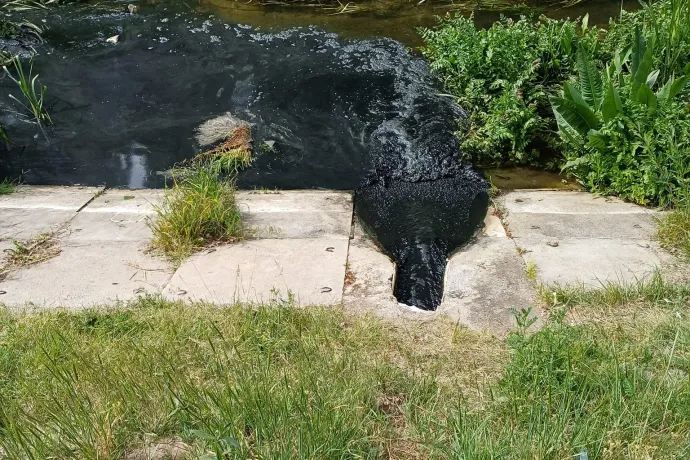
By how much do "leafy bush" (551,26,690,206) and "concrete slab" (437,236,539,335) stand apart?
4.07ft

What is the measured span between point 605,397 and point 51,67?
825 centimetres

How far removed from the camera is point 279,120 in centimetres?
693

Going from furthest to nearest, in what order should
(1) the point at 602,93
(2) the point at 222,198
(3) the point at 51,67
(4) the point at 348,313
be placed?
1. (3) the point at 51,67
2. (1) the point at 602,93
3. (2) the point at 222,198
4. (4) the point at 348,313

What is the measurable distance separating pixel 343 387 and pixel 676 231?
8.73ft

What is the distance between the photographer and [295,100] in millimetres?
7320

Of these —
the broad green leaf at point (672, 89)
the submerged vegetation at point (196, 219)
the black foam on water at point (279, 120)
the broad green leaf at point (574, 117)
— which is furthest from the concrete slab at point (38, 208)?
the broad green leaf at point (672, 89)

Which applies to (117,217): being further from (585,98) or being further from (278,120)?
(585,98)

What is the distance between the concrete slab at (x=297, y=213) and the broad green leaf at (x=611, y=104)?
7.08 ft

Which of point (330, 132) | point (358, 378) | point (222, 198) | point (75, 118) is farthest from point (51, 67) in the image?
point (358, 378)

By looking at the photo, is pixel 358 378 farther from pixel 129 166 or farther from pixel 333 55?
pixel 333 55

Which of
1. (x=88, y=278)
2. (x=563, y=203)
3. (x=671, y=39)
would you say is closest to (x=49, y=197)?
(x=88, y=278)

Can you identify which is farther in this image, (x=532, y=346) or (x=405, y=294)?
(x=405, y=294)

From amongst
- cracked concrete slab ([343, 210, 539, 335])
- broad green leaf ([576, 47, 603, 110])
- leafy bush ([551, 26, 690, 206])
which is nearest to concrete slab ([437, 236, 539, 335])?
cracked concrete slab ([343, 210, 539, 335])

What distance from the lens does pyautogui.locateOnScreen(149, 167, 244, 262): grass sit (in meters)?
4.32
